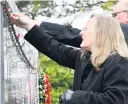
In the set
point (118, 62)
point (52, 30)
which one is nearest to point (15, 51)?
point (52, 30)

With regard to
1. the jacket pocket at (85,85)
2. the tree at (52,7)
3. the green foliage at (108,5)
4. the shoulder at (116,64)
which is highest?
the shoulder at (116,64)

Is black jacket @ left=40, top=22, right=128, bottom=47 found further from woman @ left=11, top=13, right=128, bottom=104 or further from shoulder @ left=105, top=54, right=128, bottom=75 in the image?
shoulder @ left=105, top=54, right=128, bottom=75

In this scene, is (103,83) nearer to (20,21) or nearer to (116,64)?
(116,64)

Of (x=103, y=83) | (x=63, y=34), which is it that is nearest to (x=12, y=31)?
(x=63, y=34)

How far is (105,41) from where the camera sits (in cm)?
388

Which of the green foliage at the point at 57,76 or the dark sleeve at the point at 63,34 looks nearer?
the dark sleeve at the point at 63,34

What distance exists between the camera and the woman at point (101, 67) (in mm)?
3676

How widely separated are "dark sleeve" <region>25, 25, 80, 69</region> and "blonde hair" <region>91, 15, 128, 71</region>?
58 cm

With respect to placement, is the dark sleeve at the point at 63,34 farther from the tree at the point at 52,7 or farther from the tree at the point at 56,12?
the tree at the point at 52,7

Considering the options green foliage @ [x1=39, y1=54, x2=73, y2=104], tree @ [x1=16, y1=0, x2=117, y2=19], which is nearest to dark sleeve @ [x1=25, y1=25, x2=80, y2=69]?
green foliage @ [x1=39, y1=54, x2=73, y2=104]

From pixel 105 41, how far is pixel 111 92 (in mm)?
436

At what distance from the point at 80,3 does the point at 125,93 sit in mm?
12756

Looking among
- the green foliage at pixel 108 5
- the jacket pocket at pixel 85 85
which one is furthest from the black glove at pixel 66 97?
the green foliage at pixel 108 5

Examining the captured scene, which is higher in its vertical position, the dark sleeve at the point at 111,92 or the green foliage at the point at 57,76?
A: the dark sleeve at the point at 111,92
